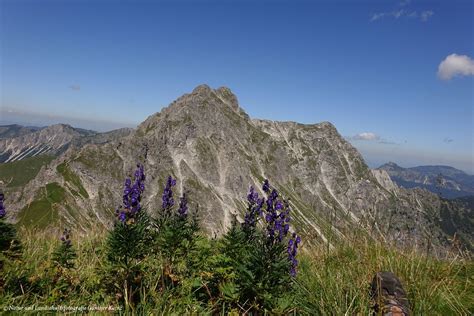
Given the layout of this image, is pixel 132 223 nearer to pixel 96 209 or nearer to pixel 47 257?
pixel 47 257

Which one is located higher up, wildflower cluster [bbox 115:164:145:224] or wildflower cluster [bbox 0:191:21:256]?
wildflower cluster [bbox 115:164:145:224]

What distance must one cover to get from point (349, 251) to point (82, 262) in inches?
253

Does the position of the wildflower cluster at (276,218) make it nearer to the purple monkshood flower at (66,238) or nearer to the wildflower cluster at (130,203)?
the wildflower cluster at (130,203)

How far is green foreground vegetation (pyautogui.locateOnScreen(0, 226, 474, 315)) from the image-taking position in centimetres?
543

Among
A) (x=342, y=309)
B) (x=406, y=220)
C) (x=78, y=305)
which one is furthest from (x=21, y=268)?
(x=406, y=220)

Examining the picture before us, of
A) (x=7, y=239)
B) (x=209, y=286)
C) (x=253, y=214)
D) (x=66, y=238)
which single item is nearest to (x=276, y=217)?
→ (x=253, y=214)

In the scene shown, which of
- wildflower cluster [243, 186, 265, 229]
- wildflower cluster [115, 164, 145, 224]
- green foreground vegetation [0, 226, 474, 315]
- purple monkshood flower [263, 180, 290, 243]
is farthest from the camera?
wildflower cluster [243, 186, 265, 229]

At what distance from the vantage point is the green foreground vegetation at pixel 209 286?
5434mm

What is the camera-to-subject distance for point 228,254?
7188 millimetres

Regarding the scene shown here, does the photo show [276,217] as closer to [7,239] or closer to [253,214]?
[253,214]

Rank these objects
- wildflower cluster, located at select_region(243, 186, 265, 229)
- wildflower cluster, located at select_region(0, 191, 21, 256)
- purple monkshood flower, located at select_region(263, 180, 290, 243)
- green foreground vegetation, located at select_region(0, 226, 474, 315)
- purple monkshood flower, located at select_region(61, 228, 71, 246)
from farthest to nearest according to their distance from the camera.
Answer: wildflower cluster, located at select_region(243, 186, 265, 229) < purple monkshood flower, located at select_region(61, 228, 71, 246) < wildflower cluster, located at select_region(0, 191, 21, 256) < purple monkshood flower, located at select_region(263, 180, 290, 243) < green foreground vegetation, located at select_region(0, 226, 474, 315)

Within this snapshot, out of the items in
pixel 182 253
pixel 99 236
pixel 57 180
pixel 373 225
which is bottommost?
pixel 57 180

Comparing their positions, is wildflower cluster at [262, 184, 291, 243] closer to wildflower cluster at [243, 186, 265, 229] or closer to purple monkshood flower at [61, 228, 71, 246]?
wildflower cluster at [243, 186, 265, 229]

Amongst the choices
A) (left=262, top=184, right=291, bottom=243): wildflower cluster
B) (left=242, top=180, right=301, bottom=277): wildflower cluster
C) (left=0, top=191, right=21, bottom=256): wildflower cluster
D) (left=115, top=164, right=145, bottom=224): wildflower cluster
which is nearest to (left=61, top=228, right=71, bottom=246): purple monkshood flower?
(left=0, top=191, right=21, bottom=256): wildflower cluster
